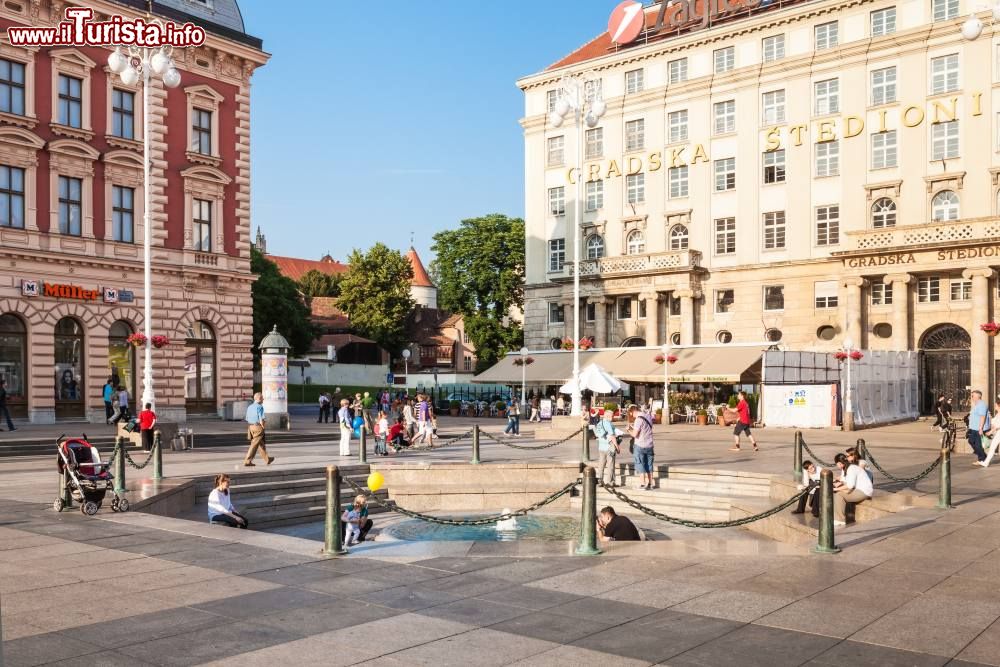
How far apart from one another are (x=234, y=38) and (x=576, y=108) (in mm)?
17939

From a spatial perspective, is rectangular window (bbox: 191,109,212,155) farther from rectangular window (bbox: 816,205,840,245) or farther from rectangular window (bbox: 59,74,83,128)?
rectangular window (bbox: 816,205,840,245)

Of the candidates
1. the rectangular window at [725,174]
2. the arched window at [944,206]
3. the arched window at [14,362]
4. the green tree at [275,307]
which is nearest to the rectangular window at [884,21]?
the arched window at [944,206]

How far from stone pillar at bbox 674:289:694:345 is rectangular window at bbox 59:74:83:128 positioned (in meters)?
30.8

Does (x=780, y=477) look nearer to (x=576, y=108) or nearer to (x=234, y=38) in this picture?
(x=576, y=108)

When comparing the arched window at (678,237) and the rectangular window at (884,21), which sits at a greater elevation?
the rectangular window at (884,21)

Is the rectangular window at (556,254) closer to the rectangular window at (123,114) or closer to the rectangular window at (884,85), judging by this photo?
the rectangular window at (884,85)

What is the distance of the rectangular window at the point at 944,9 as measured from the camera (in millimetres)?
44031

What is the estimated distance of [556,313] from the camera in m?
58.8

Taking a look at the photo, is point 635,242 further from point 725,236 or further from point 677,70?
point 677,70

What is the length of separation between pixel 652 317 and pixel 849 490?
37.1 meters

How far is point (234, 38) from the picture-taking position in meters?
42.0

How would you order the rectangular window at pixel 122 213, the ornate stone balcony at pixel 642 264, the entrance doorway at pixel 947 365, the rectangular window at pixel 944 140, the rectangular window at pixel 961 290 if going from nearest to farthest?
1. the rectangular window at pixel 122 213
2. the rectangular window at pixel 961 290
3. the entrance doorway at pixel 947 365
4. the rectangular window at pixel 944 140
5. the ornate stone balcony at pixel 642 264

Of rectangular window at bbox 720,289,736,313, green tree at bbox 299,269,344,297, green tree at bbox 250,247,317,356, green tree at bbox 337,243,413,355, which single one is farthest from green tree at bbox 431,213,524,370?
green tree at bbox 299,269,344,297

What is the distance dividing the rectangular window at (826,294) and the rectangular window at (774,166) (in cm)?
601
